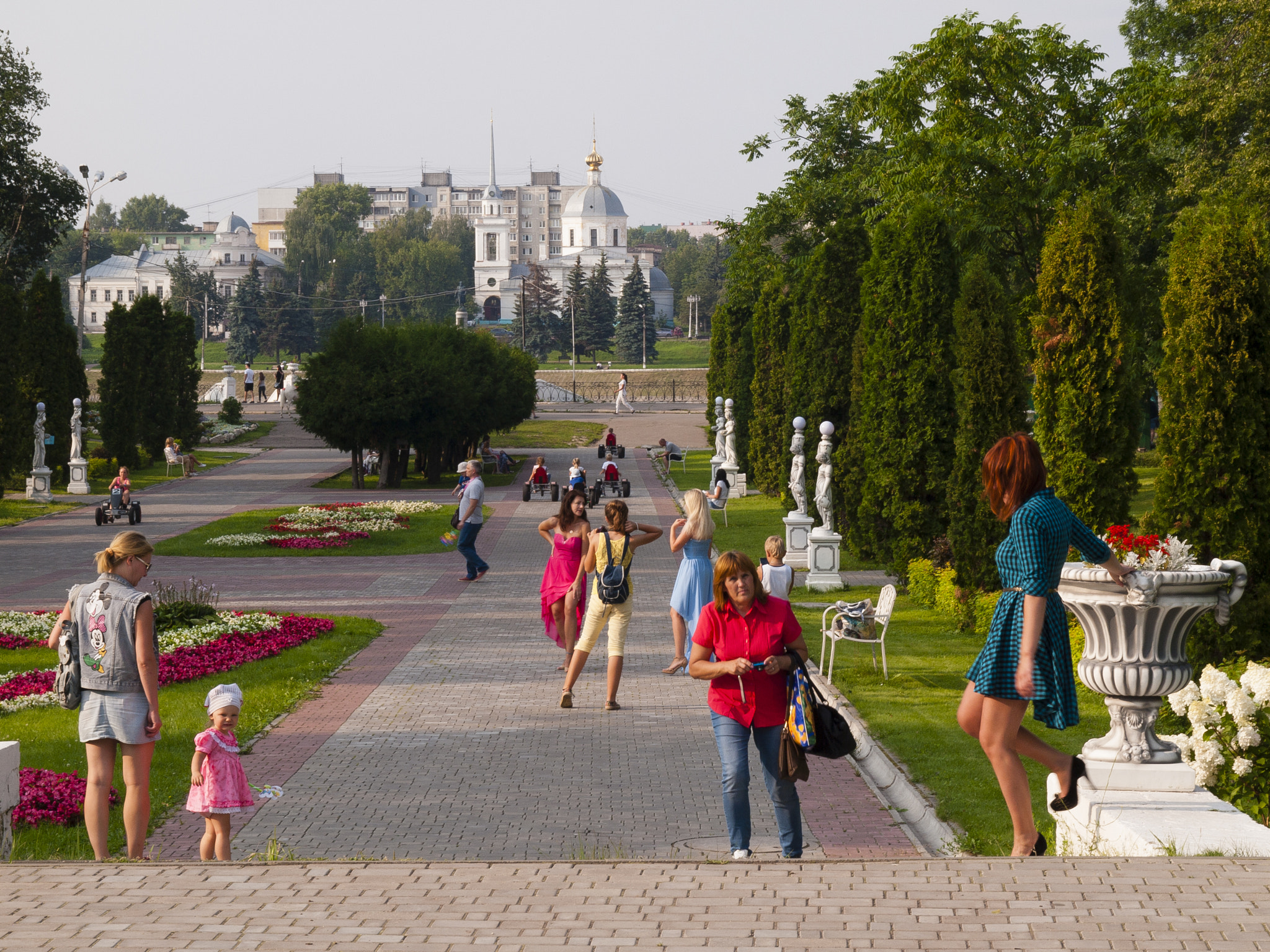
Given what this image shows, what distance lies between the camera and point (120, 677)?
19.5 feet

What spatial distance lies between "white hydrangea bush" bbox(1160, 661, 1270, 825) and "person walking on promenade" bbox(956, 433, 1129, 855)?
1692 mm

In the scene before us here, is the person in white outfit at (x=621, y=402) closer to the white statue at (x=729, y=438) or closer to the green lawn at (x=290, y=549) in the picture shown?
the white statue at (x=729, y=438)

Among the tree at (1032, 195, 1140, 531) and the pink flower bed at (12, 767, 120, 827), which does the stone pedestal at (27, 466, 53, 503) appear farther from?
the tree at (1032, 195, 1140, 531)

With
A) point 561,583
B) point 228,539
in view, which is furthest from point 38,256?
point 561,583

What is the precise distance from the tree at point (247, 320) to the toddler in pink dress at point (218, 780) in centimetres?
10162

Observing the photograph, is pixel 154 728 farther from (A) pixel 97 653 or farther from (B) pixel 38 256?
(B) pixel 38 256

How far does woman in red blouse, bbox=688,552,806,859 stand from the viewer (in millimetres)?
5715

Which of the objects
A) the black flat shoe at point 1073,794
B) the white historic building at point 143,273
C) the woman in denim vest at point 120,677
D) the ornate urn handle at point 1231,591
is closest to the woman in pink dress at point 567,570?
the woman in denim vest at point 120,677

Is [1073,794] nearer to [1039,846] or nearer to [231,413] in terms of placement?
[1039,846]

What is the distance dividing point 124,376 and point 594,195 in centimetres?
11961

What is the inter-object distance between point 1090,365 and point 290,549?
1497 cm

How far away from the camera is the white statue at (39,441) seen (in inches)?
1211

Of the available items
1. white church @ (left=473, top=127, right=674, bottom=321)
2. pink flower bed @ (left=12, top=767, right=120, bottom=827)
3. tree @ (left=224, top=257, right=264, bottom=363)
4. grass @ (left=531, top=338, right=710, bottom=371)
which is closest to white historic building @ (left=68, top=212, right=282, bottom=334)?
white church @ (left=473, top=127, right=674, bottom=321)

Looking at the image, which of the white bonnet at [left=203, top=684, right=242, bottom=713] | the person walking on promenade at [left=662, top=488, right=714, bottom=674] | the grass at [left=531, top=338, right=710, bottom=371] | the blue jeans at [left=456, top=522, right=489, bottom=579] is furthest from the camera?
the grass at [left=531, top=338, right=710, bottom=371]
